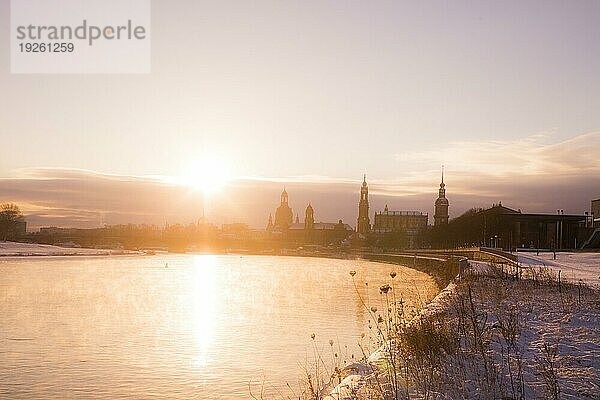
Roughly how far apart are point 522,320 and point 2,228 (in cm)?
17788

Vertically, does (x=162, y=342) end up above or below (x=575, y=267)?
below

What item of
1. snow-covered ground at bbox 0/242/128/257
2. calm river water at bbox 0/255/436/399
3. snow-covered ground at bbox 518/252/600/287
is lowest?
snow-covered ground at bbox 0/242/128/257

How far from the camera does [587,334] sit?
48.0 ft

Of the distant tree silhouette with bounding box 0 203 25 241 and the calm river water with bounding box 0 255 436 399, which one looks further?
the distant tree silhouette with bounding box 0 203 25 241

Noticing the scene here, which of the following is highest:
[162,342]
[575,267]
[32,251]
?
[575,267]

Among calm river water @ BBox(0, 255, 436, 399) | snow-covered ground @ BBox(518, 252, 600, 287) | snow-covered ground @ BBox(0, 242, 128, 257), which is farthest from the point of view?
snow-covered ground @ BBox(0, 242, 128, 257)

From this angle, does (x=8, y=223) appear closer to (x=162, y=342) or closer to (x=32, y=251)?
(x=32, y=251)

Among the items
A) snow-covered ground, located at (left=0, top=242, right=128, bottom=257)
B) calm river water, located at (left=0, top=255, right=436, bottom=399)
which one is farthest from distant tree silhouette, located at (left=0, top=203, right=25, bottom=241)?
calm river water, located at (left=0, top=255, right=436, bottom=399)

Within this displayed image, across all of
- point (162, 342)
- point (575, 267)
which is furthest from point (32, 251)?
point (162, 342)

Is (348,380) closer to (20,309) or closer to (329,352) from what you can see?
(329,352)

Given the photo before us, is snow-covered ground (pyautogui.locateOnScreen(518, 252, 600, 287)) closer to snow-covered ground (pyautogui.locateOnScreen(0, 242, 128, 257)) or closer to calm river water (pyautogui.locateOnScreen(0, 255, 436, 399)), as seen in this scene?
calm river water (pyautogui.locateOnScreen(0, 255, 436, 399))

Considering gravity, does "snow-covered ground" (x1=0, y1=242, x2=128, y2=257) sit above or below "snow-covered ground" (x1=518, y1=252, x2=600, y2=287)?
below

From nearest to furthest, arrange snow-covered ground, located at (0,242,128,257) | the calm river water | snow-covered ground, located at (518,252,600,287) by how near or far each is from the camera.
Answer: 1. the calm river water
2. snow-covered ground, located at (518,252,600,287)
3. snow-covered ground, located at (0,242,128,257)

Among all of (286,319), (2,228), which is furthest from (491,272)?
(2,228)
